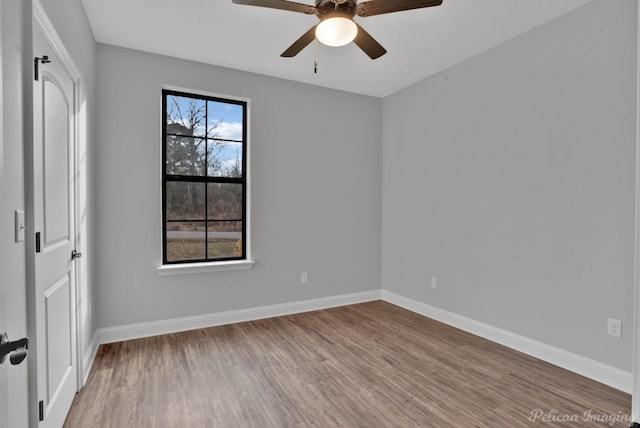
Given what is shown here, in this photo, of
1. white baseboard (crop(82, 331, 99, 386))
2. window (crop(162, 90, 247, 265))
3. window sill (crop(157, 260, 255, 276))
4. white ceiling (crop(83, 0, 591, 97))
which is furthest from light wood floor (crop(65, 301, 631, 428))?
white ceiling (crop(83, 0, 591, 97))

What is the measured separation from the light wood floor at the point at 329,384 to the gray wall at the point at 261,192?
0.51 meters

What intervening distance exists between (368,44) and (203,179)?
2151mm

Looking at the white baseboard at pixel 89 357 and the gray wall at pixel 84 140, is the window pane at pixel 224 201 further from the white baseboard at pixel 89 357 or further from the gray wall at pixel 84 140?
the white baseboard at pixel 89 357

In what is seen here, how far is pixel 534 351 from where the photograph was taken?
274 cm

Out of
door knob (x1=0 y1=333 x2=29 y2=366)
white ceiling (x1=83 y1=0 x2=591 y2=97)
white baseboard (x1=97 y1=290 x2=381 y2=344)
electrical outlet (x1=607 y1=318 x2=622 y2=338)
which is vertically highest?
white ceiling (x1=83 y1=0 x2=591 y2=97)

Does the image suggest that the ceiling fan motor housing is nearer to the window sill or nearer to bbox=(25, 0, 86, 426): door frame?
bbox=(25, 0, 86, 426): door frame

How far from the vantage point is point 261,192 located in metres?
3.69

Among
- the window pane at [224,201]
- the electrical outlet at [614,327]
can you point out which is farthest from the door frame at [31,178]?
the electrical outlet at [614,327]

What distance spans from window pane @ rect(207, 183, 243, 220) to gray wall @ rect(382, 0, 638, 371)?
2082 millimetres

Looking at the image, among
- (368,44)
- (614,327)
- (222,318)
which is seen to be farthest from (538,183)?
(222,318)

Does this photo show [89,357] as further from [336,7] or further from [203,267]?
[336,7]

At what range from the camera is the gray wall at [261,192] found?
3.02 metres

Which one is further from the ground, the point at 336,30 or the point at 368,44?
the point at 368,44

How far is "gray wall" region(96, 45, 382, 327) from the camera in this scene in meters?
3.02
